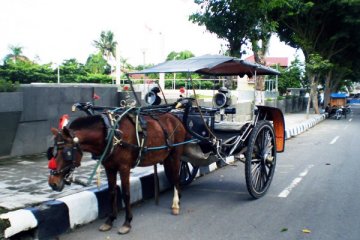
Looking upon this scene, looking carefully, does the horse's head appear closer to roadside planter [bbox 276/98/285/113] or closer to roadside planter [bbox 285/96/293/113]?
roadside planter [bbox 276/98/285/113]

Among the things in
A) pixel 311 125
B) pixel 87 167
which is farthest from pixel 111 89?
pixel 311 125

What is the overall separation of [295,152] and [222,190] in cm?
553

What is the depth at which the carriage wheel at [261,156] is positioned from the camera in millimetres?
6293

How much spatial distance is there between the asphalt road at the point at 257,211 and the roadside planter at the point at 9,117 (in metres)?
3.41

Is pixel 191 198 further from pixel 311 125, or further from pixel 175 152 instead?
pixel 311 125

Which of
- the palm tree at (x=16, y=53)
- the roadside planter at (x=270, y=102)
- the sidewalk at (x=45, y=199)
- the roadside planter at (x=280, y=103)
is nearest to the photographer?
the sidewalk at (x=45, y=199)

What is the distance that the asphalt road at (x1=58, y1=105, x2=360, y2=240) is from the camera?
16.1 ft

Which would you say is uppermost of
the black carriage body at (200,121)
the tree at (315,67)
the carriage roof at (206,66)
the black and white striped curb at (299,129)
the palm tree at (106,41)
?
the palm tree at (106,41)

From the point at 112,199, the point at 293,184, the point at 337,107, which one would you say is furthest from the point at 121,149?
the point at 337,107

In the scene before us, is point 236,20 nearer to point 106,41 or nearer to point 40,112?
point 40,112

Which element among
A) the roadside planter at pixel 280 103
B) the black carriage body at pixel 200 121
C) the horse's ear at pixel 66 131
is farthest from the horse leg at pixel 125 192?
the roadside planter at pixel 280 103

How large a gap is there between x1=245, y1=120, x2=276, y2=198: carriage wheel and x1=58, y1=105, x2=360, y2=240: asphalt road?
8.0 inches

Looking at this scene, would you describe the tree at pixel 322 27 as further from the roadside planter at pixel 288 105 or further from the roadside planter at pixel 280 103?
the roadside planter at pixel 280 103

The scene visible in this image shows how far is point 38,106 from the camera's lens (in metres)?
8.97
